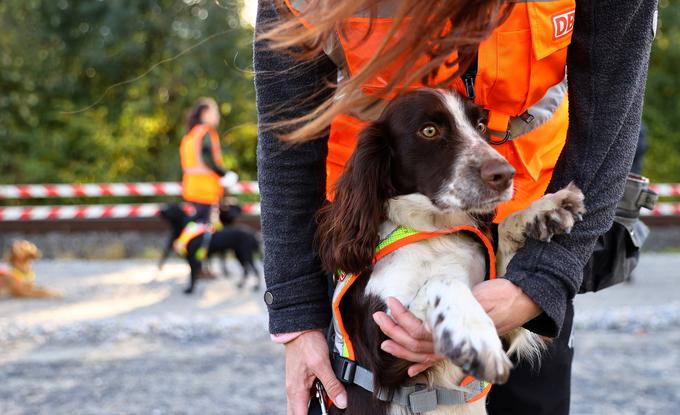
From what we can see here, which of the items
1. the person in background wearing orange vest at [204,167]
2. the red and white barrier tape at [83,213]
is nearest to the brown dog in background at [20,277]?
the person in background wearing orange vest at [204,167]

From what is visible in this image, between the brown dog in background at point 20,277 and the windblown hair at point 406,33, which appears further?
the brown dog in background at point 20,277

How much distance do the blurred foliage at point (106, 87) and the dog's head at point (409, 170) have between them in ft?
54.3

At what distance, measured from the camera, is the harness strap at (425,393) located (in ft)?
6.14

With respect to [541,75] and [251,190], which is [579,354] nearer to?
[541,75]

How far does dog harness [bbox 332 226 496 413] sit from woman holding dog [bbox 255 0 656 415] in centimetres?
6

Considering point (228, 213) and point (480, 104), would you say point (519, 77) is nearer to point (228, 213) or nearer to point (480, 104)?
point (480, 104)

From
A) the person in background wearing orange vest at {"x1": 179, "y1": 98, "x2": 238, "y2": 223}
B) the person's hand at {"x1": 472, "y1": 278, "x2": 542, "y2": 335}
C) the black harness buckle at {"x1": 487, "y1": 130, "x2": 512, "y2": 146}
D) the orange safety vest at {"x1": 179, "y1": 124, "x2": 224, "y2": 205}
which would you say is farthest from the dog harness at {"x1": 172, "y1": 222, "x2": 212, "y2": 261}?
the person's hand at {"x1": 472, "y1": 278, "x2": 542, "y2": 335}

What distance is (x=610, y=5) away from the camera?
168 cm

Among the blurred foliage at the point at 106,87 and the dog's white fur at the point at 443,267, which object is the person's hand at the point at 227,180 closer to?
the dog's white fur at the point at 443,267

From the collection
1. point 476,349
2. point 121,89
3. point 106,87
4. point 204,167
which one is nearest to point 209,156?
point 204,167

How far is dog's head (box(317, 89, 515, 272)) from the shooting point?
187cm

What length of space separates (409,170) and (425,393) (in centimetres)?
57

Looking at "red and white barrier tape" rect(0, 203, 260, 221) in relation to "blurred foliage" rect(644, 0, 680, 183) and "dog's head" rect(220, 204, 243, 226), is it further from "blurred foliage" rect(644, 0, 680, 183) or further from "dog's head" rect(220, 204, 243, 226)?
"blurred foliage" rect(644, 0, 680, 183)

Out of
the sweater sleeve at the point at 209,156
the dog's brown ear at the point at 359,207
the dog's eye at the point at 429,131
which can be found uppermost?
the dog's eye at the point at 429,131
